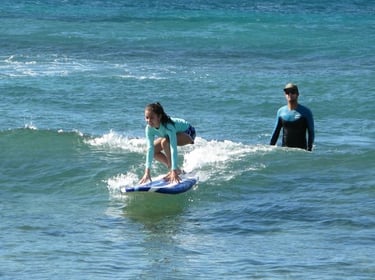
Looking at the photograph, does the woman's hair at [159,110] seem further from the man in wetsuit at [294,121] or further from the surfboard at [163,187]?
the man in wetsuit at [294,121]

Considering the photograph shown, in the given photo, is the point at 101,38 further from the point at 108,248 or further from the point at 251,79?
the point at 108,248

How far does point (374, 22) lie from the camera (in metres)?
39.6

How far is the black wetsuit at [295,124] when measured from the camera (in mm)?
14242

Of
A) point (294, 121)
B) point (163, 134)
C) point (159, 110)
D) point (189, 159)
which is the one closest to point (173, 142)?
point (163, 134)

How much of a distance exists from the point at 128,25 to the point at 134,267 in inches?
1058

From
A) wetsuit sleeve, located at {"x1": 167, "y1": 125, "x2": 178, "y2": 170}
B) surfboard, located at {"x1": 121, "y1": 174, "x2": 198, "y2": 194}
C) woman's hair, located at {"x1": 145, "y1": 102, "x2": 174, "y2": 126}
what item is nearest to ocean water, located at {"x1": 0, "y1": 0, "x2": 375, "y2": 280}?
surfboard, located at {"x1": 121, "y1": 174, "x2": 198, "y2": 194}

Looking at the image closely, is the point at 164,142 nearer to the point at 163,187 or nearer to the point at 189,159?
the point at 163,187

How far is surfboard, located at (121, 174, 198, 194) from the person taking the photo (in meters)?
13.4

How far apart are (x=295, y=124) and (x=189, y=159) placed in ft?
7.43

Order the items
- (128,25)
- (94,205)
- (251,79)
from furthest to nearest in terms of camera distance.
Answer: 1. (128,25)
2. (251,79)
3. (94,205)

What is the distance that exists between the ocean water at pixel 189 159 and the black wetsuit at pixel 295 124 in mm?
662

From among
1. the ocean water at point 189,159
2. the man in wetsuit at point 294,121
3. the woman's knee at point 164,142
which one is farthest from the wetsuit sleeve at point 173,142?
the man in wetsuit at point 294,121

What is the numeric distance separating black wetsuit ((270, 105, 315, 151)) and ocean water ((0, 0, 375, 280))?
2.17 feet

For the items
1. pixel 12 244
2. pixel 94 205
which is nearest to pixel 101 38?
pixel 94 205
